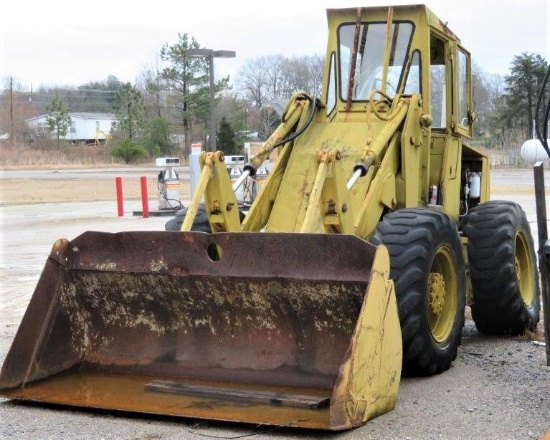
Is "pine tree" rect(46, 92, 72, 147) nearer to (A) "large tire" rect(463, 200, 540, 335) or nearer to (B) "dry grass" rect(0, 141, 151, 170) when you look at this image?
(B) "dry grass" rect(0, 141, 151, 170)

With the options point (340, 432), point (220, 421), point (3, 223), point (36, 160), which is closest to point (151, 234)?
point (220, 421)

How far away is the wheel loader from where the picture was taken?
234 inches

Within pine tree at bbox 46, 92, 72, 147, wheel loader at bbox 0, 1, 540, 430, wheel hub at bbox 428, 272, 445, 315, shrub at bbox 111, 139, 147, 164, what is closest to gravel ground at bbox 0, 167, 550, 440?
wheel loader at bbox 0, 1, 540, 430

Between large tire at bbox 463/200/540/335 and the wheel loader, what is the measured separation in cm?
1

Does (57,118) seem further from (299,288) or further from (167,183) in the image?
(299,288)

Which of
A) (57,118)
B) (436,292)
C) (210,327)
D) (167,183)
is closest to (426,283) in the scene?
(436,292)

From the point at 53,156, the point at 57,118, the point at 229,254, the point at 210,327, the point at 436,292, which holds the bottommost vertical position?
the point at 210,327

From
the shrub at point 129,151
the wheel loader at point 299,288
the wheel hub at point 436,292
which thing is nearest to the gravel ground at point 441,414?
the wheel loader at point 299,288

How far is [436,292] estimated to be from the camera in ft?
23.6

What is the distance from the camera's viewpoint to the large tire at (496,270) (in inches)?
322

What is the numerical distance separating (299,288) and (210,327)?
0.77 m

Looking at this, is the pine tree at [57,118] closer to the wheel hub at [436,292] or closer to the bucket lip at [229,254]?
the bucket lip at [229,254]

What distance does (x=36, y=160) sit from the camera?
222ft

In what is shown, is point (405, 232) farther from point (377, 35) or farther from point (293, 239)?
point (377, 35)
